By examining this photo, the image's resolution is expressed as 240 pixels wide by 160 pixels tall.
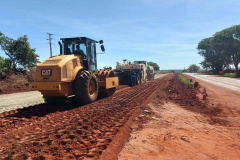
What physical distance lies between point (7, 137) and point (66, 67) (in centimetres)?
344

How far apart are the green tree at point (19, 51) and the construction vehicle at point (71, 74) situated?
13956mm

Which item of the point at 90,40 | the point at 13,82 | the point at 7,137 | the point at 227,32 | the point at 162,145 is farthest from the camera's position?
the point at 227,32

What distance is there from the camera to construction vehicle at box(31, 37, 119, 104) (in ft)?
21.9

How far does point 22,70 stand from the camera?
20.5 m

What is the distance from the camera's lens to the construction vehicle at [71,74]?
668 centimetres

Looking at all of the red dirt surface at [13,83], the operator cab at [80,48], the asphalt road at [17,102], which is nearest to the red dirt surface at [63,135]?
the asphalt road at [17,102]

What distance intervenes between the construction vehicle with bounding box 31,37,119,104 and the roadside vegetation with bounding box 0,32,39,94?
11.8m

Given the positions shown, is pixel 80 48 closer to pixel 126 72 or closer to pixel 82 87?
pixel 82 87

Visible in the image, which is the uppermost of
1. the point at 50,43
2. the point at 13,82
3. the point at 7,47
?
the point at 50,43

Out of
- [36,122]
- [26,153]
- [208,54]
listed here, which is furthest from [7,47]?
[208,54]

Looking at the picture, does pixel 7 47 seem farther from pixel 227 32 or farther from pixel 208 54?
pixel 208 54

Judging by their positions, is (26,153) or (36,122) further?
(36,122)

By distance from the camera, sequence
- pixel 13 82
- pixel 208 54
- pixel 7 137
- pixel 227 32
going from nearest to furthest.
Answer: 1. pixel 7 137
2. pixel 13 82
3. pixel 227 32
4. pixel 208 54

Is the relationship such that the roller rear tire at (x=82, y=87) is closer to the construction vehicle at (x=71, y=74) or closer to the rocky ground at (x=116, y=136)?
the construction vehicle at (x=71, y=74)
